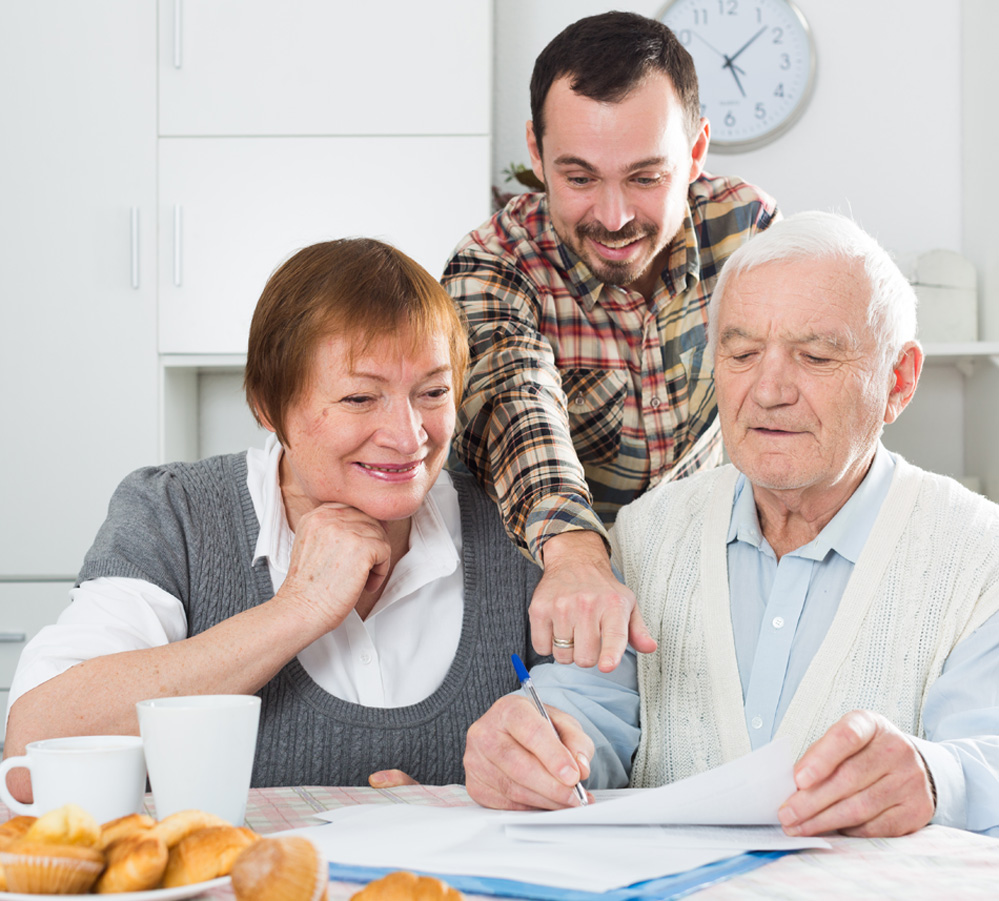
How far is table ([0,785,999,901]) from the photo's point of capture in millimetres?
725

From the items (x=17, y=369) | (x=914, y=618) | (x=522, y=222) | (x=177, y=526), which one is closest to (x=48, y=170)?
(x=17, y=369)

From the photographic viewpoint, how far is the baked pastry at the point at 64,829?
639 mm

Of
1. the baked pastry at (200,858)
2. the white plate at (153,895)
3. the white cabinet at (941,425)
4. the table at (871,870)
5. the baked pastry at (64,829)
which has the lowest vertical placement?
the table at (871,870)

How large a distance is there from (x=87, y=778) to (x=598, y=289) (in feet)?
3.81

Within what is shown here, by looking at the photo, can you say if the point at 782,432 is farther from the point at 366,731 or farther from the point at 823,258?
the point at 366,731

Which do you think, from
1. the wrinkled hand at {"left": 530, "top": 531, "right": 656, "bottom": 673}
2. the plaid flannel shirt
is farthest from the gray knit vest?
the plaid flannel shirt

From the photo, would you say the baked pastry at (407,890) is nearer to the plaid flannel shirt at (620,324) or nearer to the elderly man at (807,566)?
the elderly man at (807,566)

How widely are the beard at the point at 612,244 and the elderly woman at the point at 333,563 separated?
34 centimetres

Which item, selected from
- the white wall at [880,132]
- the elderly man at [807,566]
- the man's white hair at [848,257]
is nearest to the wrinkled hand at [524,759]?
the elderly man at [807,566]

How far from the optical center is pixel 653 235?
1.63 meters

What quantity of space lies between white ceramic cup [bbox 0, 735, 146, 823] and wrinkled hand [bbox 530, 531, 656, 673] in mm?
428

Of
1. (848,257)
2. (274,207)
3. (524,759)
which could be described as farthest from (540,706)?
(274,207)

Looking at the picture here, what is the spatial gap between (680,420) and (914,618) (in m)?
0.62

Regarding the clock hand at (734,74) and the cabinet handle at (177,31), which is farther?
the clock hand at (734,74)
